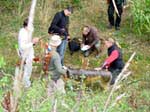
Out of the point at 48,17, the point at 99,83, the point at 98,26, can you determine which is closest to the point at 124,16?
the point at 98,26

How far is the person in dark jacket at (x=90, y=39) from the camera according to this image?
944 centimetres

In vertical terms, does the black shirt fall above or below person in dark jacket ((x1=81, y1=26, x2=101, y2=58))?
above

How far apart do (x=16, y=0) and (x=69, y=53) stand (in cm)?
247

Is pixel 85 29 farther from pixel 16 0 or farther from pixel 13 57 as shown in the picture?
pixel 16 0

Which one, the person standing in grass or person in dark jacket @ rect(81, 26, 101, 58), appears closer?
the person standing in grass

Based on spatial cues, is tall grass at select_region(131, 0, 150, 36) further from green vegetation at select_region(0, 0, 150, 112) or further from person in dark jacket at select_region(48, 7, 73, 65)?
person in dark jacket at select_region(48, 7, 73, 65)

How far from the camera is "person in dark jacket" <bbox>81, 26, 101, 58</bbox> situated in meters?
9.44

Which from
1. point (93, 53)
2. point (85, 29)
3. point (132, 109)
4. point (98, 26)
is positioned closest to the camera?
point (132, 109)

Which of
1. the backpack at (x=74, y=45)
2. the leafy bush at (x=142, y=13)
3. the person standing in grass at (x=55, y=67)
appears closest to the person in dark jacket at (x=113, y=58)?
the person standing in grass at (x=55, y=67)

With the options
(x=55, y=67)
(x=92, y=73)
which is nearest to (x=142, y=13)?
(x=92, y=73)

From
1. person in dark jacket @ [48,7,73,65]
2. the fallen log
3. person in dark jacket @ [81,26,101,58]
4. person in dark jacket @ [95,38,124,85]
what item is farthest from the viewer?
person in dark jacket @ [81,26,101,58]

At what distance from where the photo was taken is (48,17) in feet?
36.9

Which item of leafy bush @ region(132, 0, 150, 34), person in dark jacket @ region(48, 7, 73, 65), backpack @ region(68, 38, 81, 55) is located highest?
person in dark jacket @ region(48, 7, 73, 65)

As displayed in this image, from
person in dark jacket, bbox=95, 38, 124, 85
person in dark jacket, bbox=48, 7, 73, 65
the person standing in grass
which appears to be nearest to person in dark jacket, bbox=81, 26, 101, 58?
person in dark jacket, bbox=48, 7, 73, 65
